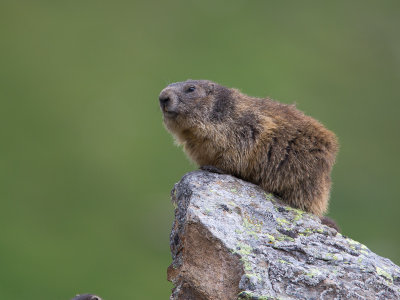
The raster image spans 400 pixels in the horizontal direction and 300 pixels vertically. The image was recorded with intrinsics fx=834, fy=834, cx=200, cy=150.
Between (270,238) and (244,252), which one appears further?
(270,238)

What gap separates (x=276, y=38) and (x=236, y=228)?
34.7 metres

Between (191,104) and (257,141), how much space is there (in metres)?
1.16

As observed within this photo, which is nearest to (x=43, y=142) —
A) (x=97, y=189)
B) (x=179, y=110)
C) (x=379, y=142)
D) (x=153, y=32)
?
(x=97, y=189)

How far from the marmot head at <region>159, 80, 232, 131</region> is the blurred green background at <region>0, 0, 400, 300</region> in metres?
14.2

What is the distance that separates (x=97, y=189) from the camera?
31.5 m

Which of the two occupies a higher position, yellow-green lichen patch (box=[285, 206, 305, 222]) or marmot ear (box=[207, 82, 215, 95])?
marmot ear (box=[207, 82, 215, 95])

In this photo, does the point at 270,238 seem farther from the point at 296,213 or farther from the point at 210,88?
the point at 210,88

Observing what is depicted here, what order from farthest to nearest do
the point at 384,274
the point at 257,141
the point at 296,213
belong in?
the point at 257,141 → the point at 296,213 → the point at 384,274

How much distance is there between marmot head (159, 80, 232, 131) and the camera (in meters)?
12.3

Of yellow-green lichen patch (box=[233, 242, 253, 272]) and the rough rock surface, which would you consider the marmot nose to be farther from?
yellow-green lichen patch (box=[233, 242, 253, 272])

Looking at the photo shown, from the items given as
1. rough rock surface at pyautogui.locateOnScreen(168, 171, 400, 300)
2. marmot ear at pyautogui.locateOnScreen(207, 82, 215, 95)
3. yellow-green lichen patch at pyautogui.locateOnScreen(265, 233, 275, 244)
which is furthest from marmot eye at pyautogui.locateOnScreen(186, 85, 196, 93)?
yellow-green lichen patch at pyautogui.locateOnScreen(265, 233, 275, 244)

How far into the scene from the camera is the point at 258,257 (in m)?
9.95

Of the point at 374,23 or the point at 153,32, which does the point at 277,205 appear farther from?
the point at 374,23

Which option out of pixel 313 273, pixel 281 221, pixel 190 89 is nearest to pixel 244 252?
pixel 313 273
